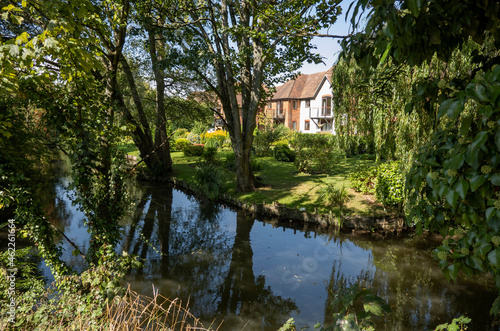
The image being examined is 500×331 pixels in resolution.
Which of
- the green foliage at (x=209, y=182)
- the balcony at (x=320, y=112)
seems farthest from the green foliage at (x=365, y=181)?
the balcony at (x=320, y=112)

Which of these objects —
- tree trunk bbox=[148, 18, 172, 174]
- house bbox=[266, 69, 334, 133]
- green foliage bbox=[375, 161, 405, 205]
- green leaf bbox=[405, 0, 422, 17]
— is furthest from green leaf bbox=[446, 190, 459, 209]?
house bbox=[266, 69, 334, 133]

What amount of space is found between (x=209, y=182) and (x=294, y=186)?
165 inches

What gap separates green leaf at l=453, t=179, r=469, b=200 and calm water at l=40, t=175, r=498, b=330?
482cm

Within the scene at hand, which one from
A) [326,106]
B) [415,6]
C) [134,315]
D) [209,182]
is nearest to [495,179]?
[415,6]

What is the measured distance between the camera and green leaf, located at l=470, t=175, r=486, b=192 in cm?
149

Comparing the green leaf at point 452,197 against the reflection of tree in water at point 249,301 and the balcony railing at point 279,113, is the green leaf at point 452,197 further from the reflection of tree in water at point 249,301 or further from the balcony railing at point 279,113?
the balcony railing at point 279,113

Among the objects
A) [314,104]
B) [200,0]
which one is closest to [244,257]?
[200,0]

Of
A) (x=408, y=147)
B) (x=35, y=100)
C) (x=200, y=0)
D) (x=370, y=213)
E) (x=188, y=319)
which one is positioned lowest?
(x=188, y=319)

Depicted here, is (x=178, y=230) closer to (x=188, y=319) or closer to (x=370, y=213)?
(x=188, y=319)

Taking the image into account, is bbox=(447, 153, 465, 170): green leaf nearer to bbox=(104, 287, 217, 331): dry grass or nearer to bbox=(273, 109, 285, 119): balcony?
bbox=(104, 287, 217, 331): dry grass

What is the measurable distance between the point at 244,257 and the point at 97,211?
4530 millimetres

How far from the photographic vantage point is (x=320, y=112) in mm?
42188

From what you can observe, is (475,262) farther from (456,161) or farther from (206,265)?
(206,265)

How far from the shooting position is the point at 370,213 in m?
10.3
